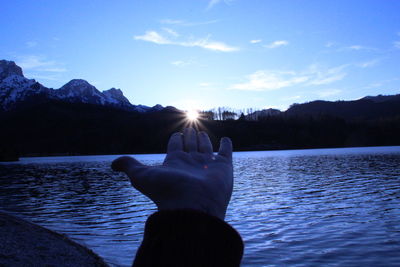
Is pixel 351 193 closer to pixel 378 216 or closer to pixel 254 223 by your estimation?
pixel 378 216

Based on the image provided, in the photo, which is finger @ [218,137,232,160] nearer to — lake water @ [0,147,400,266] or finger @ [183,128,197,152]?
finger @ [183,128,197,152]

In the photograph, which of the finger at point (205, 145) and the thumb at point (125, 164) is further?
the finger at point (205, 145)

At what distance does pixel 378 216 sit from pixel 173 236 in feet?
66.7

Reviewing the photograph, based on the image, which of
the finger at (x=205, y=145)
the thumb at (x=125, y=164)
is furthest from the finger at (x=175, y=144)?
the thumb at (x=125, y=164)

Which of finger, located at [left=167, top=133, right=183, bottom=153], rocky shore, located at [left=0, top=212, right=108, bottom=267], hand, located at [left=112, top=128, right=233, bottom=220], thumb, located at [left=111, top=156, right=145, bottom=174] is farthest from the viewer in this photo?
rocky shore, located at [left=0, top=212, right=108, bottom=267]

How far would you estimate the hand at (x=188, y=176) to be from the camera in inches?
87.9

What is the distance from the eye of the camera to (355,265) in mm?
11273

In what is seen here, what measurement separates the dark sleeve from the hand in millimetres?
179

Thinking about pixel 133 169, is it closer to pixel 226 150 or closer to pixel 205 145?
pixel 205 145

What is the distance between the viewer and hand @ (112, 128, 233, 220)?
7.32ft

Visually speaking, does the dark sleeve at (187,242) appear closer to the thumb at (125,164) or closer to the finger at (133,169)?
the finger at (133,169)

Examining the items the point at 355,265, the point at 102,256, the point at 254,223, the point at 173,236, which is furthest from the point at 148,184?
the point at 254,223

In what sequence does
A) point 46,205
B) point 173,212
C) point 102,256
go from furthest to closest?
point 46,205 < point 102,256 < point 173,212

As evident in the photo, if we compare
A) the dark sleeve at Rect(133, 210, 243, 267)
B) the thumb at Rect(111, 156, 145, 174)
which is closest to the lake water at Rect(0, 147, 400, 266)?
the thumb at Rect(111, 156, 145, 174)
